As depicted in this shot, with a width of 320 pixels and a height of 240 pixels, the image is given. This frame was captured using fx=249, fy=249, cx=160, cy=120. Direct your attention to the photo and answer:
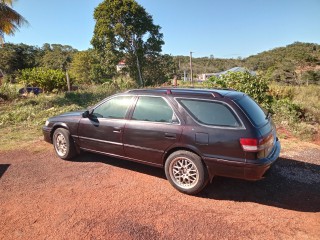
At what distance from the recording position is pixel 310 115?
9148 millimetres

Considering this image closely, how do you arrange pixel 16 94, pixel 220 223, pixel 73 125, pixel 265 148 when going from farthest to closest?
pixel 16 94
pixel 73 125
pixel 265 148
pixel 220 223

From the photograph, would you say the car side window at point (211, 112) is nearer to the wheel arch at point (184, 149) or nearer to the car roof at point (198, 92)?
the car roof at point (198, 92)

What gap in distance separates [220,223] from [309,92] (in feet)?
39.1

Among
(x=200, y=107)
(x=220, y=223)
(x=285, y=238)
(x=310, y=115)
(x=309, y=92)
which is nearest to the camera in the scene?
(x=285, y=238)

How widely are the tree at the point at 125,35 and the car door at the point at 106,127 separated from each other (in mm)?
23647

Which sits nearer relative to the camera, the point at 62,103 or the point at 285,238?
the point at 285,238

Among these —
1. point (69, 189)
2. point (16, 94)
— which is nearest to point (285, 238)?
point (69, 189)

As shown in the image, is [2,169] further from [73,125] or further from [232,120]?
[232,120]

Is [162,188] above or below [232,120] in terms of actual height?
below

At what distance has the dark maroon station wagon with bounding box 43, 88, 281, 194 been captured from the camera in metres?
3.47

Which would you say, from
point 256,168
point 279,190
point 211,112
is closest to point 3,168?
point 211,112

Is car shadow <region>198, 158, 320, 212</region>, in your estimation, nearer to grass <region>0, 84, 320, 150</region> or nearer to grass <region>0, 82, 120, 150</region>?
grass <region>0, 84, 320, 150</region>

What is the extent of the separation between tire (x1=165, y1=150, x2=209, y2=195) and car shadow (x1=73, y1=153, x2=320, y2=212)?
0.77ft

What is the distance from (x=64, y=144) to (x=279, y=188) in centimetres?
431
